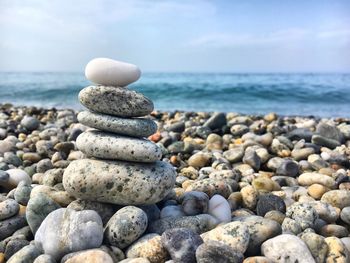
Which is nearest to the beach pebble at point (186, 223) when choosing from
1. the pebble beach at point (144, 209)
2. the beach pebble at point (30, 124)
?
the pebble beach at point (144, 209)

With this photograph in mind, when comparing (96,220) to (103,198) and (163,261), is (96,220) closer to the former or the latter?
(103,198)

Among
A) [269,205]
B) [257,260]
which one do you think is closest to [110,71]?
[269,205]

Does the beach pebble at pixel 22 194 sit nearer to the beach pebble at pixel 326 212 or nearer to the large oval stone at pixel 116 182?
the large oval stone at pixel 116 182

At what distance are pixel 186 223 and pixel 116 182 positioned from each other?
0.68 m

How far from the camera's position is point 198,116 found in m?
12.1

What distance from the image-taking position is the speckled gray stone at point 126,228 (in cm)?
330

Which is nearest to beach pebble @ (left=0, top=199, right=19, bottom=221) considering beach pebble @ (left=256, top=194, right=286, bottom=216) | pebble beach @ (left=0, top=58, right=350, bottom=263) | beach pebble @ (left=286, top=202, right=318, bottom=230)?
pebble beach @ (left=0, top=58, right=350, bottom=263)

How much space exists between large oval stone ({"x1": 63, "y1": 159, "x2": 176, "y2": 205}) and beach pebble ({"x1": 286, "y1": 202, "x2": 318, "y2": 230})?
1174mm

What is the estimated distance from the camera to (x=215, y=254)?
2.90m

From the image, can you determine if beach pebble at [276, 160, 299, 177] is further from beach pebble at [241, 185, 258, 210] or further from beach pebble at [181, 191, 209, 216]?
beach pebble at [181, 191, 209, 216]

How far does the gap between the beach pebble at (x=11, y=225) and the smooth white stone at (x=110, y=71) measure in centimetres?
142

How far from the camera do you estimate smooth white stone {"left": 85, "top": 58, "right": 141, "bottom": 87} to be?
3.92 meters

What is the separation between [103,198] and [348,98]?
22.0 m

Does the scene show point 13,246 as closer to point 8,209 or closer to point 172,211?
point 8,209
